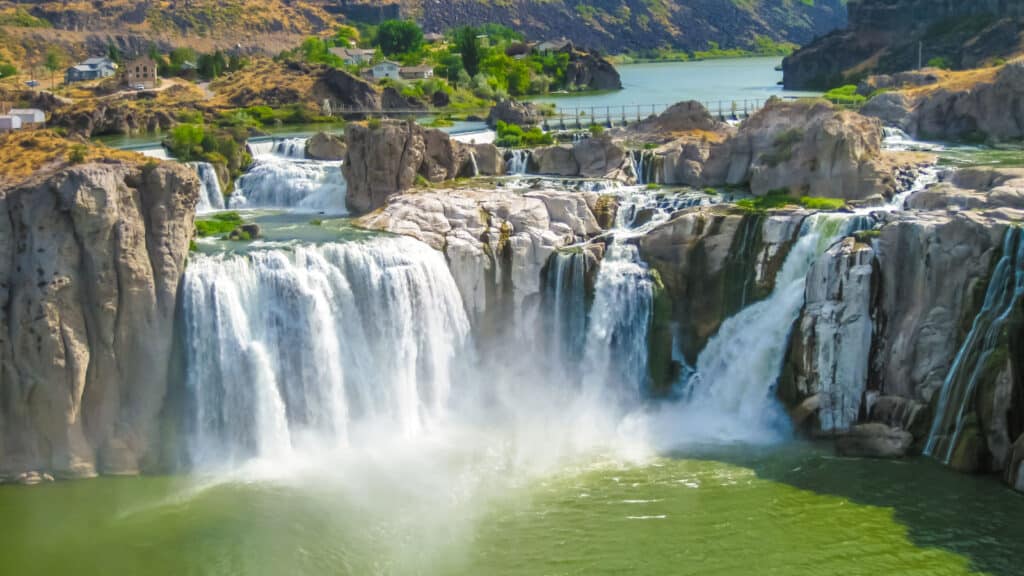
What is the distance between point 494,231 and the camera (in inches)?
1378

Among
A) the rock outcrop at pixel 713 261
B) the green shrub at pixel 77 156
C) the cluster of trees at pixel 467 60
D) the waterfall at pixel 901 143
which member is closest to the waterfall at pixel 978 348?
the rock outcrop at pixel 713 261

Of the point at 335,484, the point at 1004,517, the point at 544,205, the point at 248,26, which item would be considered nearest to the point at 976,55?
the point at 544,205

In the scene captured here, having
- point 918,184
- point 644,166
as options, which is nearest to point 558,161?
point 644,166

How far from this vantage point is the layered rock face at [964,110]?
51281 millimetres

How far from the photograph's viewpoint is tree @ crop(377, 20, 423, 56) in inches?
5177

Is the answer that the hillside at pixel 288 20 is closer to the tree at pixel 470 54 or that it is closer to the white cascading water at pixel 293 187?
the tree at pixel 470 54

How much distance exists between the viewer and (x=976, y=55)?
85250 mm

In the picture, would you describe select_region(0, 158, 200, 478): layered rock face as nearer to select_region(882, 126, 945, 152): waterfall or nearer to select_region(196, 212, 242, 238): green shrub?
select_region(196, 212, 242, 238): green shrub

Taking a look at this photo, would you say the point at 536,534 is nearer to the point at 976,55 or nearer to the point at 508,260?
the point at 508,260

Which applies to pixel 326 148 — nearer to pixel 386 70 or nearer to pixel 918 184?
pixel 918 184

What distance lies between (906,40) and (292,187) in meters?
77.8

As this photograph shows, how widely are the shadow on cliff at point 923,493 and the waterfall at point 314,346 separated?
29.0 feet

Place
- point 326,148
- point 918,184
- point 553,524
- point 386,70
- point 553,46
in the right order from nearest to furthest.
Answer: point 553,524 → point 918,184 → point 326,148 → point 386,70 → point 553,46

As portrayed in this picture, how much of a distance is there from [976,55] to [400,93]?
47101 millimetres
